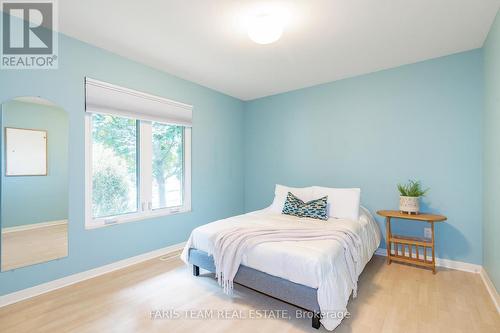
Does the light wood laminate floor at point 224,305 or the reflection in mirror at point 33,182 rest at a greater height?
the reflection in mirror at point 33,182

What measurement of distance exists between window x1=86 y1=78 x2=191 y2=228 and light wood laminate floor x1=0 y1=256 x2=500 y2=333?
0.77 metres

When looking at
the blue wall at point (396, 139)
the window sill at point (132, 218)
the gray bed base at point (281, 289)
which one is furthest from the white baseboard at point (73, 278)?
the blue wall at point (396, 139)

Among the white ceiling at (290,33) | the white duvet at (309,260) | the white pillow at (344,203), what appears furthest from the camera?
the white pillow at (344,203)

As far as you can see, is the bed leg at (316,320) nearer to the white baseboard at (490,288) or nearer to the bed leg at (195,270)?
the bed leg at (195,270)

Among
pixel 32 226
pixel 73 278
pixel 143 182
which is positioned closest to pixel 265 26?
pixel 143 182

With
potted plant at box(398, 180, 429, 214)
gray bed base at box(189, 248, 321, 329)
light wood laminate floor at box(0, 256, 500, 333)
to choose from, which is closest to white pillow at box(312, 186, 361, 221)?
potted plant at box(398, 180, 429, 214)

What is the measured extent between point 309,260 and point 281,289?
0.36m

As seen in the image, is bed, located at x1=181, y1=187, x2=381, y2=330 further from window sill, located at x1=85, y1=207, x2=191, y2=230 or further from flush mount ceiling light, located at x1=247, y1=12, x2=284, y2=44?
flush mount ceiling light, located at x1=247, y1=12, x2=284, y2=44

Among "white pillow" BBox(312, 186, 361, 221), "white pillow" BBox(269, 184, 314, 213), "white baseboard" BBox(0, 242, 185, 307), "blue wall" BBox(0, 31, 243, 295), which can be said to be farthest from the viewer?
"white pillow" BBox(269, 184, 314, 213)

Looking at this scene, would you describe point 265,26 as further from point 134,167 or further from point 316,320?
point 316,320

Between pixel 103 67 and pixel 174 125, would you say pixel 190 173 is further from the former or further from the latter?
pixel 103 67

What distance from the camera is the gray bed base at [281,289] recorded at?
1.75 metres

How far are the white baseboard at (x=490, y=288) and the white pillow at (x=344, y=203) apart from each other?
1243 millimetres

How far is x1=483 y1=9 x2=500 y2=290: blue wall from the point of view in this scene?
6.77 feet
